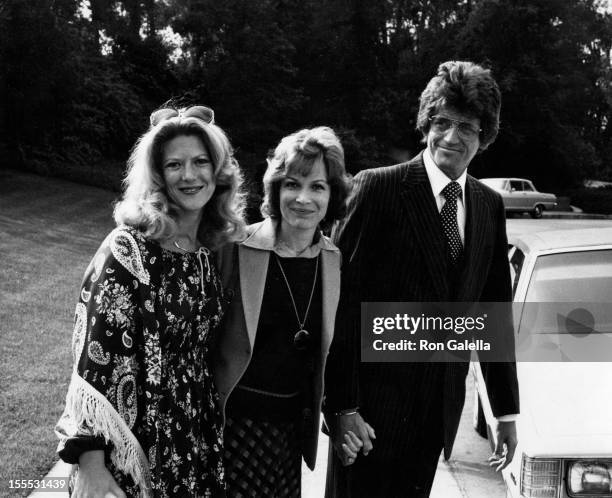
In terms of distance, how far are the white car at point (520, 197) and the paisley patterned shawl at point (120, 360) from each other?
23.7 meters

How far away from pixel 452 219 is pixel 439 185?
139 millimetres

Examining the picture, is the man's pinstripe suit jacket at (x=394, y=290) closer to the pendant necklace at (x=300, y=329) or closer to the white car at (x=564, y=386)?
the pendant necklace at (x=300, y=329)

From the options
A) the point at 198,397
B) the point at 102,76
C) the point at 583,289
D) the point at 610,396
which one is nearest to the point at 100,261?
the point at 198,397

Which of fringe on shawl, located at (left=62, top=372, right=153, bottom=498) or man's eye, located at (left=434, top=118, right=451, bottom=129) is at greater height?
man's eye, located at (left=434, top=118, right=451, bottom=129)

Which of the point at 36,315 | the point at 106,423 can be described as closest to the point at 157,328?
the point at 106,423

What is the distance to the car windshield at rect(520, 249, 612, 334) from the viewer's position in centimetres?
335

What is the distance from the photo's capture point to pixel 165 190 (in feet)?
6.75

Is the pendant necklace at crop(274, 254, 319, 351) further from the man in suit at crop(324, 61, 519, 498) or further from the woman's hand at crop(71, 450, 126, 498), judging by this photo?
the woman's hand at crop(71, 450, 126, 498)

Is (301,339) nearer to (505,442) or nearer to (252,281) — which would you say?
(252,281)

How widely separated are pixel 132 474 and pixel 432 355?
114cm

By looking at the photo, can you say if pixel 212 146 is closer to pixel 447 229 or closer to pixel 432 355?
pixel 447 229

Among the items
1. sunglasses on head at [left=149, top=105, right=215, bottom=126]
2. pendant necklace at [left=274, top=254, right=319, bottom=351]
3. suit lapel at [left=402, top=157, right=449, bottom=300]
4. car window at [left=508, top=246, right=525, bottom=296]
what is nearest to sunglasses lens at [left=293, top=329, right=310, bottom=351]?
pendant necklace at [left=274, top=254, right=319, bottom=351]

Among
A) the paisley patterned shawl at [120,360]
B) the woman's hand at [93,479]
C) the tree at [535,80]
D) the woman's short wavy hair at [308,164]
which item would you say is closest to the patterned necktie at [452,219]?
the woman's short wavy hair at [308,164]

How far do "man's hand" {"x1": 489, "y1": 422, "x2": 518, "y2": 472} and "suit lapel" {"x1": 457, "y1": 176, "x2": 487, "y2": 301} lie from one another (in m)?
0.60
